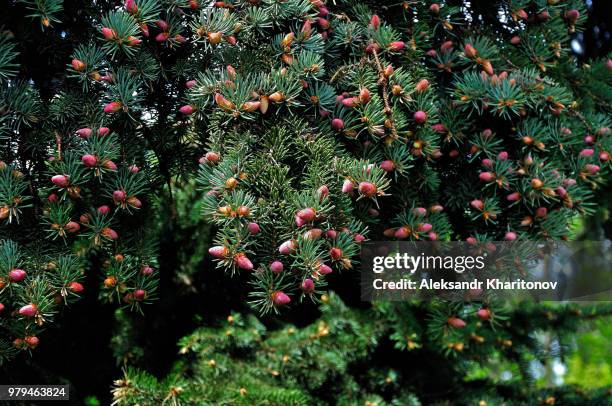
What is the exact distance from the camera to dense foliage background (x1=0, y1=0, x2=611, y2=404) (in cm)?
94

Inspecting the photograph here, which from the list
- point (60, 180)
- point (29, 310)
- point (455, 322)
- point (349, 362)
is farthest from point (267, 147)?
point (349, 362)

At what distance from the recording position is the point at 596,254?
1.93m

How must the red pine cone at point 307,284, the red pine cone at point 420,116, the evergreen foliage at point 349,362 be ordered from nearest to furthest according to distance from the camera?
the red pine cone at point 307,284, the red pine cone at point 420,116, the evergreen foliage at point 349,362

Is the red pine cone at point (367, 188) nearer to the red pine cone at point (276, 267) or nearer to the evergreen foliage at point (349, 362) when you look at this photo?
the red pine cone at point (276, 267)

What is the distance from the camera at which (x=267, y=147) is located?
36.9 inches

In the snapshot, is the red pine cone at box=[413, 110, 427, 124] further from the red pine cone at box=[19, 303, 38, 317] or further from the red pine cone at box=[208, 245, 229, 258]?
the red pine cone at box=[19, 303, 38, 317]

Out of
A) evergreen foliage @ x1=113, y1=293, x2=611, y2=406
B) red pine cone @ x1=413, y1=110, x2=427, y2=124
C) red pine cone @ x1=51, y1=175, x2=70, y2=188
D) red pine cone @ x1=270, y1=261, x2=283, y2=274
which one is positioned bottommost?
evergreen foliage @ x1=113, y1=293, x2=611, y2=406

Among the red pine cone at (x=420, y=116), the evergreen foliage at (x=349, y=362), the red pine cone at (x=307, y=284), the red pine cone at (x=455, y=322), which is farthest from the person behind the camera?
the evergreen foliage at (x=349, y=362)

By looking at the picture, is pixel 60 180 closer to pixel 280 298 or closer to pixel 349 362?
pixel 280 298

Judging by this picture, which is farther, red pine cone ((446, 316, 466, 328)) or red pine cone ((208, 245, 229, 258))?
red pine cone ((446, 316, 466, 328))

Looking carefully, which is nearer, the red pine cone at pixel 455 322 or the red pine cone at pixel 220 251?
the red pine cone at pixel 220 251

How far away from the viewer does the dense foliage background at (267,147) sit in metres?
0.94

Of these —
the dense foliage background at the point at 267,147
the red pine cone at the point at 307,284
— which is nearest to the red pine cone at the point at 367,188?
the dense foliage background at the point at 267,147

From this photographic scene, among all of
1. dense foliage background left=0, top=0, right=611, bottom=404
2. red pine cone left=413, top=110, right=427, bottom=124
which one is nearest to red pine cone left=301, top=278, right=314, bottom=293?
dense foliage background left=0, top=0, right=611, bottom=404
